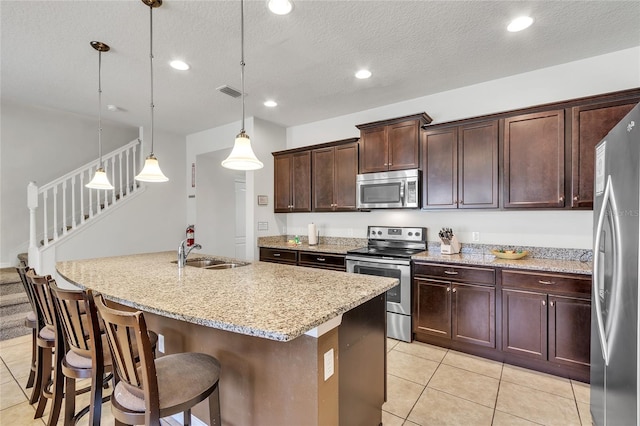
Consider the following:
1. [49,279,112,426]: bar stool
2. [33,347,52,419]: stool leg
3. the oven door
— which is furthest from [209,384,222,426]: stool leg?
the oven door

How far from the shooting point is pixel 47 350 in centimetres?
208

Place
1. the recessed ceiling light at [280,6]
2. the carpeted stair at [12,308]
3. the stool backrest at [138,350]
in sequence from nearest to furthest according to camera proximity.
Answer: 1. the stool backrest at [138,350]
2. the recessed ceiling light at [280,6]
3. the carpeted stair at [12,308]

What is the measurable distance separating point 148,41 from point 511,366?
4.34m

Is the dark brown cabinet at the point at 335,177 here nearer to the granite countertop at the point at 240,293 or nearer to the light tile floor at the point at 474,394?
the granite countertop at the point at 240,293

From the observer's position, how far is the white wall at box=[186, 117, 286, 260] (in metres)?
4.56

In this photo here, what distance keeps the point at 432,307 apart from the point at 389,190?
1.41 meters

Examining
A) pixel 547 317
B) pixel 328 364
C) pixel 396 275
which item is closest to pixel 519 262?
pixel 547 317

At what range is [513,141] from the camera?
9.56 feet

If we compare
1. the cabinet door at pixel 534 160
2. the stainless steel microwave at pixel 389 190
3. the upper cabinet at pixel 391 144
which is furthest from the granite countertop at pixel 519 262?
the upper cabinet at pixel 391 144

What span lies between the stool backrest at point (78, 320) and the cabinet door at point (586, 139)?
3.60 m

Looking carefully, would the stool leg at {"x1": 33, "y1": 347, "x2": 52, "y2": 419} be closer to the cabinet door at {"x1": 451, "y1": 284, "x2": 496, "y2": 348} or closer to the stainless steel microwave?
the stainless steel microwave

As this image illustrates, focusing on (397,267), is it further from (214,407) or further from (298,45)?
(298,45)

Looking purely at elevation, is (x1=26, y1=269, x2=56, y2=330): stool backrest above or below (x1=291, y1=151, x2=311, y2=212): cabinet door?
below

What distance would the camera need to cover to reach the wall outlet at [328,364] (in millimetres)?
1359
